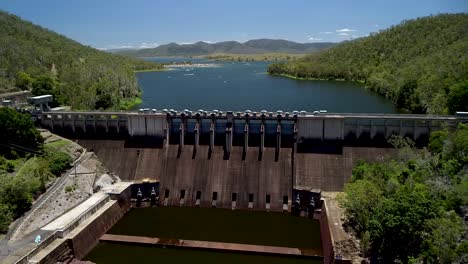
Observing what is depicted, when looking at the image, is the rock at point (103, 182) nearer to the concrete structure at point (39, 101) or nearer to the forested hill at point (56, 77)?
the concrete structure at point (39, 101)

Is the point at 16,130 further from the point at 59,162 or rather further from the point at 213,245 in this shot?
the point at 213,245

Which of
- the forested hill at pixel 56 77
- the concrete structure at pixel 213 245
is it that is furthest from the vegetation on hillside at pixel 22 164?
the forested hill at pixel 56 77

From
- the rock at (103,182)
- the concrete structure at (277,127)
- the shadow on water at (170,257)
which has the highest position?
the concrete structure at (277,127)

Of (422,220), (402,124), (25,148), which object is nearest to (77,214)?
(25,148)

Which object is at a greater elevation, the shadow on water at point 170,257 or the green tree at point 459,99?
the green tree at point 459,99

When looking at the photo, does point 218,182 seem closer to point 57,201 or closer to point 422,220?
point 57,201

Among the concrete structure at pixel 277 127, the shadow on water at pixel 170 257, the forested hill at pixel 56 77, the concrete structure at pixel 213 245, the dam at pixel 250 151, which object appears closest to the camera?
the shadow on water at pixel 170 257

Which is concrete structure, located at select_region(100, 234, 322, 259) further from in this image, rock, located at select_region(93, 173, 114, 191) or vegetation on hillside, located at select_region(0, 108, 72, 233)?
vegetation on hillside, located at select_region(0, 108, 72, 233)
